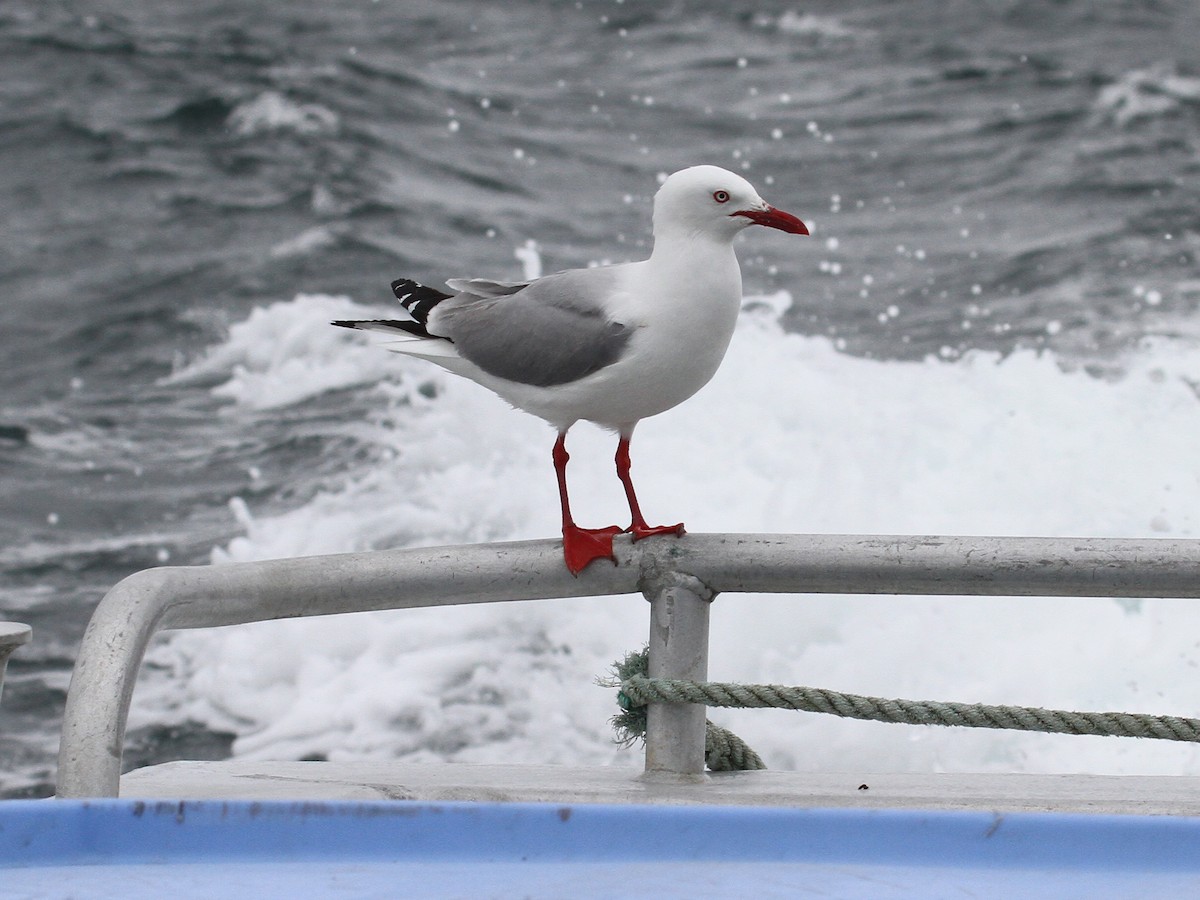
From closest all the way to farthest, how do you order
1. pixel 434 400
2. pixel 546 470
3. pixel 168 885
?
pixel 168 885 → pixel 546 470 → pixel 434 400

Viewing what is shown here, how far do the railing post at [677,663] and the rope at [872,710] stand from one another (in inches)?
1.2

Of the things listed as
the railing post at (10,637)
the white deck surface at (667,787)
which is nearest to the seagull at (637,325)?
the white deck surface at (667,787)

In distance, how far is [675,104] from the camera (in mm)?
13859

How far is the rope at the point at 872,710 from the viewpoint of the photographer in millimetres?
2062

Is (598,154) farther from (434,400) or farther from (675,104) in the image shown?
(434,400)

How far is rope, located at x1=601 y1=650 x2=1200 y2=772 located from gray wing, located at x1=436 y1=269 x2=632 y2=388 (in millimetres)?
583

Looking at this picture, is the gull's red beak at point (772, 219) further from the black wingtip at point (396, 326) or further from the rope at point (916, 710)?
the rope at point (916, 710)

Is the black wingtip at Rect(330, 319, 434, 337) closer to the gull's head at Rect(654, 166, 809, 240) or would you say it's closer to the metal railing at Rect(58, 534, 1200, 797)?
the gull's head at Rect(654, 166, 809, 240)

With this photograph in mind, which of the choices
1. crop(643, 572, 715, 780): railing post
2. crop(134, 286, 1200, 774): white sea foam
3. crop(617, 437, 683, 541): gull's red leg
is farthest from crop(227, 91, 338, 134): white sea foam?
crop(643, 572, 715, 780): railing post

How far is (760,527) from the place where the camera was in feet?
25.2

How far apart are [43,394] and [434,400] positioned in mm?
2423

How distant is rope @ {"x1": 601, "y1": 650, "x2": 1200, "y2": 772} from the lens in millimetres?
2062

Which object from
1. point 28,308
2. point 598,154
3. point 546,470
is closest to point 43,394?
point 28,308

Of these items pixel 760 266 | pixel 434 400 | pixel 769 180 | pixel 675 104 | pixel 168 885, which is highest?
pixel 675 104
